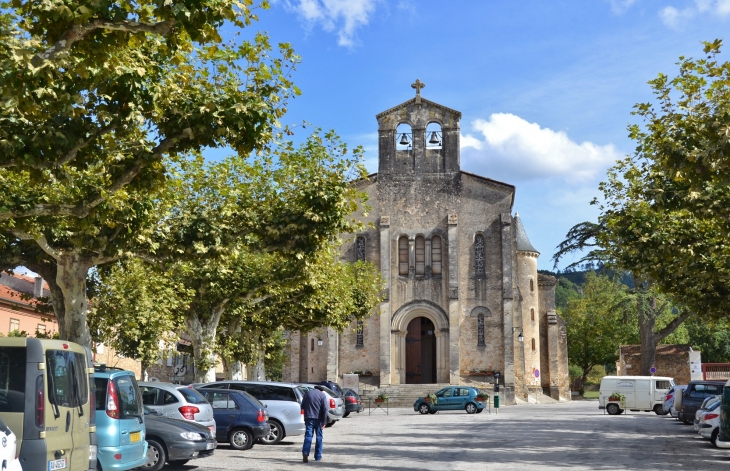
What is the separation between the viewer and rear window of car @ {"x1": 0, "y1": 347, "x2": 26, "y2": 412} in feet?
29.3

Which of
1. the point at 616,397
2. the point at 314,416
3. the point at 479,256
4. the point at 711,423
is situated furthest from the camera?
the point at 479,256

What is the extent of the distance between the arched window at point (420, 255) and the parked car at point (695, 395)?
2100 cm

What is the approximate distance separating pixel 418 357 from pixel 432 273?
499cm

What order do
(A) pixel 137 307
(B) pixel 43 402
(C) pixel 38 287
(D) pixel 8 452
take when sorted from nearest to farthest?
(D) pixel 8 452, (B) pixel 43 402, (A) pixel 137 307, (C) pixel 38 287

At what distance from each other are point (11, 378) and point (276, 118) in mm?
5538

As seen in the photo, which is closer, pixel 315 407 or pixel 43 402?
pixel 43 402

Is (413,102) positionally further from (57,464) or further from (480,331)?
(57,464)

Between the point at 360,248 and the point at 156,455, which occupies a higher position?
the point at 360,248

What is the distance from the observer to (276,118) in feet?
41.5

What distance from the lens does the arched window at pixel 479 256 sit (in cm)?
4797

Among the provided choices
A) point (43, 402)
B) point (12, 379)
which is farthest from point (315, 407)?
point (12, 379)

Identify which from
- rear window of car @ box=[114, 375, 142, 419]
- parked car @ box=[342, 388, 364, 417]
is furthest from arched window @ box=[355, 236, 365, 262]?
rear window of car @ box=[114, 375, 142, 419]

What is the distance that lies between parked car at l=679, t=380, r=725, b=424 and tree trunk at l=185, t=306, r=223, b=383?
1616cm

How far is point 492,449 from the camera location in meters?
18.7
